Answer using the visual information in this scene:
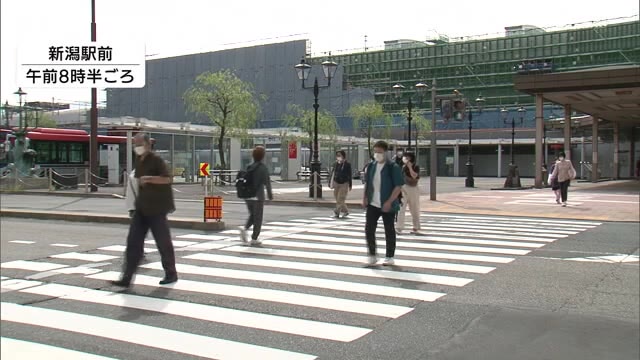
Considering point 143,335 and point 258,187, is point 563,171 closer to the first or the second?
point 258,187

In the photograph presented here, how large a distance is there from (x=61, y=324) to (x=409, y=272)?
4429 millimetres

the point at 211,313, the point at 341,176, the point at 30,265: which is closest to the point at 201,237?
the point at 30,265

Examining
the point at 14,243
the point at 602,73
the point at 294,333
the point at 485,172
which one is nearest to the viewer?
the point at 294,333

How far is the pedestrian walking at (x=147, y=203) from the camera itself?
6.50 m

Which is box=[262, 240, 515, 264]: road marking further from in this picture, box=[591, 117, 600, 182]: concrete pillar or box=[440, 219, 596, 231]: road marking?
box=[591, 117, 600, 182]: concrete pillar

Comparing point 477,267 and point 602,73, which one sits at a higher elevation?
point 602,73

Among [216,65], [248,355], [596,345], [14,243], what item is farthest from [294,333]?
[216,65]

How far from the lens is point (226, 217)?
51.2ft

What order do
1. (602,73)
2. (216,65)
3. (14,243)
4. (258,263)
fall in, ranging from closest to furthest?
(258,263) → (14,243) → (602,73) → (216,65)

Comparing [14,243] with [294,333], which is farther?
[14,243]

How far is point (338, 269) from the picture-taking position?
8.28 metres

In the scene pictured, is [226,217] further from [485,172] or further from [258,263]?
[485,172]

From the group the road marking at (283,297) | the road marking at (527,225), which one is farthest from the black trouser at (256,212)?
the road marking at (527,225)

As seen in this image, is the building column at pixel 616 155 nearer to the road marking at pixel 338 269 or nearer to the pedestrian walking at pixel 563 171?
the pedestrian walking at pixel 563 171
